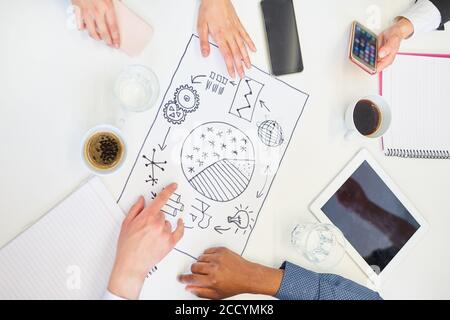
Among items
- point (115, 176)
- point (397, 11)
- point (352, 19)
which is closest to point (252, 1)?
point (352, 19)

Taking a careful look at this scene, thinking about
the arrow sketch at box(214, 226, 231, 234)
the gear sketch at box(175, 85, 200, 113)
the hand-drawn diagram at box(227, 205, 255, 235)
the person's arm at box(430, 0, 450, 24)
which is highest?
the person's arm at box(430, 0, 450, 24)

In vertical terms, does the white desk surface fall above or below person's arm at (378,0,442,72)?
below

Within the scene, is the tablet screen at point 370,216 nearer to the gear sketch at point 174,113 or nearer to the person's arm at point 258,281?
the person's arm at point 258,281

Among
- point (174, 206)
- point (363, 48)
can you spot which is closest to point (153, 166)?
point (174, 206)

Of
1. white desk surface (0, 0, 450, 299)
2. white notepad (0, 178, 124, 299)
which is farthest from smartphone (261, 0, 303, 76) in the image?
white notepad (0, 178, 124, 299)

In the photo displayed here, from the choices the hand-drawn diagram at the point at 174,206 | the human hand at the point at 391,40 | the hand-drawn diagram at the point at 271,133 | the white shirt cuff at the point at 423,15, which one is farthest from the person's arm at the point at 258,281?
the white shirt cuff at the point at 423,15

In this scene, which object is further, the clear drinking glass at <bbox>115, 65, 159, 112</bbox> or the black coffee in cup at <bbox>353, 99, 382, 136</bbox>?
the black coffee in cup at <bbox>353, 99, 382, 136</bbox>

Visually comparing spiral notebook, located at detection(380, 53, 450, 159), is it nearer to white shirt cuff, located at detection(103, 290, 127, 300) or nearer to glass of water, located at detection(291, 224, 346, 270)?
glass of water, located at detection(291, 224, 346, 270)

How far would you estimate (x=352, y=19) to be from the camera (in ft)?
3.10

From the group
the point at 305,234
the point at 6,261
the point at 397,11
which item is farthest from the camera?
the point at 397,11

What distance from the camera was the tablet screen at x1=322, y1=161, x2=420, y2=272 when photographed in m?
0.91

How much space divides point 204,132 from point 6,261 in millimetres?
444
